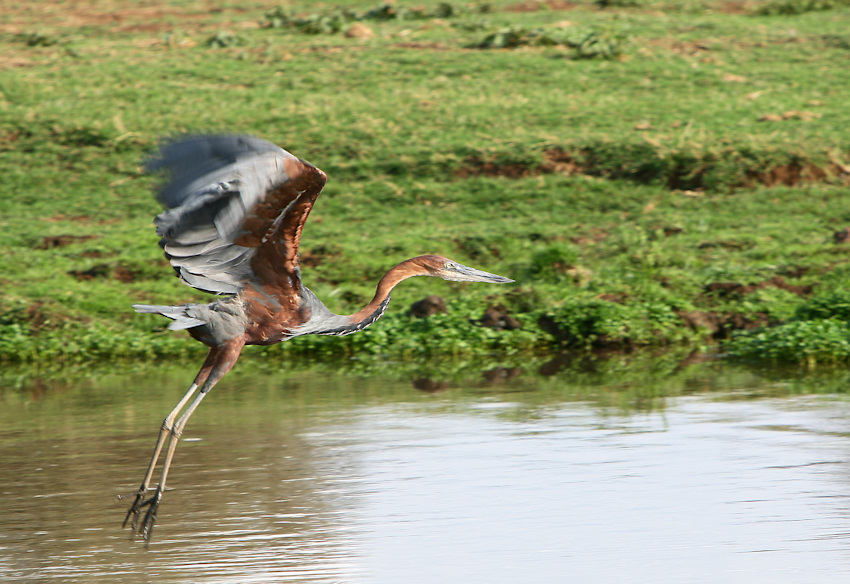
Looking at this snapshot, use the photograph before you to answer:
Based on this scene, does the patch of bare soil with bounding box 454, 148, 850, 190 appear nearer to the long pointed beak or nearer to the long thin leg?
the long pointed beak

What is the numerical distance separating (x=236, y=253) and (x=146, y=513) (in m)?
1.29

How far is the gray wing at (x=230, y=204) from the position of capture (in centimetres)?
528

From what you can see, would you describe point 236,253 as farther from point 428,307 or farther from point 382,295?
point 428,307

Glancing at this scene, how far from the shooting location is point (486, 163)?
14.1 meters

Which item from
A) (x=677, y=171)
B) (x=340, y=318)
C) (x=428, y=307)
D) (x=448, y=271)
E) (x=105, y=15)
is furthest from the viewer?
(x=105, y=15)

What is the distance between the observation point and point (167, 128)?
15.1m

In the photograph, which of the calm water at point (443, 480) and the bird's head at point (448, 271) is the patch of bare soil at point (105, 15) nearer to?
the calm water at point (443, 480)

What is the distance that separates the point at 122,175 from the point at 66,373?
17.1 feet

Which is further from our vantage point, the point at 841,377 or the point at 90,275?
the point at 90,275

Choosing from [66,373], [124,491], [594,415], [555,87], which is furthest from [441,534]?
[555,87]

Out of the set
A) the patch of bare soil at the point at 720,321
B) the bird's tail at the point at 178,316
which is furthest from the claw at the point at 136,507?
the patch of bare soil at the point at 720,321

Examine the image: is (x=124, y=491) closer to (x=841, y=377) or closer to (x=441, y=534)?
(x=441, y=534)

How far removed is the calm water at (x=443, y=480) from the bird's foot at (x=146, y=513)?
9cm

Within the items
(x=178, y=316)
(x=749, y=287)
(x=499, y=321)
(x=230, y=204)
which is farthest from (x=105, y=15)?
(x=230, y=204)
